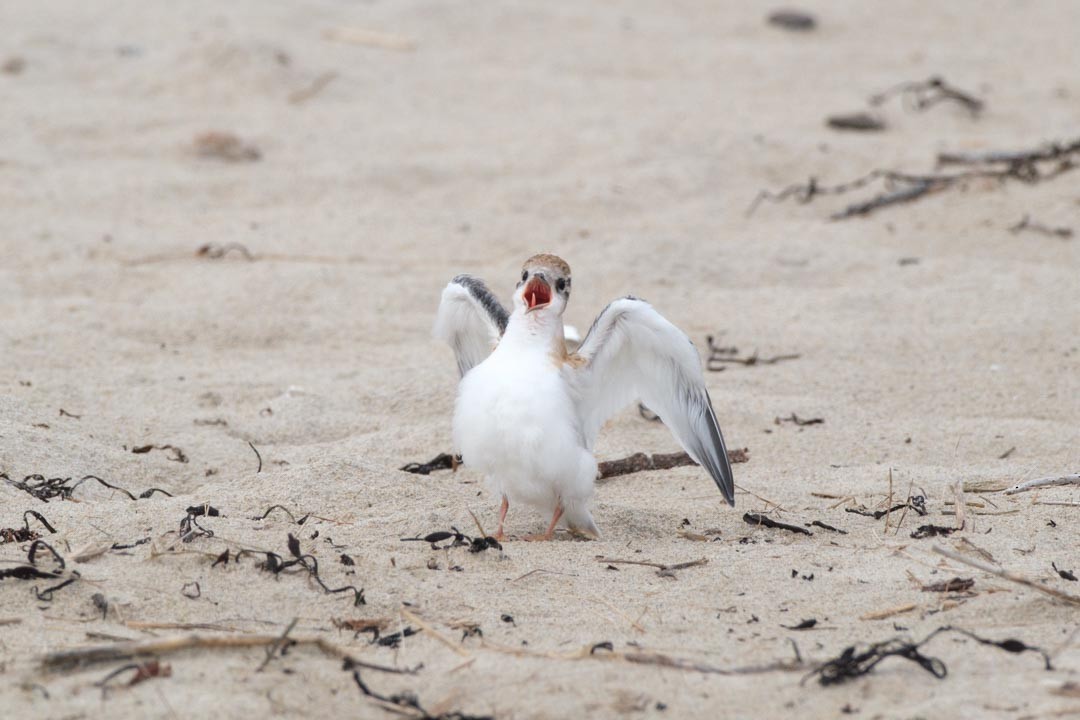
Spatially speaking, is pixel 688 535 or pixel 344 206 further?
pixel 344 206

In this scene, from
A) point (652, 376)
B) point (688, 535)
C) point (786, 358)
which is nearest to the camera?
point (688, 535)

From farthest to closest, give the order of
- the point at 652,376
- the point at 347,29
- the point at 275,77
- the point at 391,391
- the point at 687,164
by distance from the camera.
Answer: the point at 347,29 → the point at 275,77 → the point at 687,164 → the point at 391,391 → the point at 652,376

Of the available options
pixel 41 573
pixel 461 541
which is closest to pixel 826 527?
pixel 461 541

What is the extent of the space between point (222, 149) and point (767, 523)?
5.32m

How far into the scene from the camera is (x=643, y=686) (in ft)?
9.14

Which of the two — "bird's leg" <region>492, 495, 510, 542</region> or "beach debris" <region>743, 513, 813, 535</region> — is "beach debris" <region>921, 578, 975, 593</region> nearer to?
"beach debris" <region>743, 513, 813, 535</region>

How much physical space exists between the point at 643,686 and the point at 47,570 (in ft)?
4.79

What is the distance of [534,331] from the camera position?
423 cm

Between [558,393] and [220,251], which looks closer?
[558,393]

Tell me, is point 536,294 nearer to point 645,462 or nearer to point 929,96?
point 645,462

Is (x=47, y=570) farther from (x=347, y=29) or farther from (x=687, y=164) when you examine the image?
(x=347, y=29)

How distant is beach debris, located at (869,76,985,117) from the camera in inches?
350

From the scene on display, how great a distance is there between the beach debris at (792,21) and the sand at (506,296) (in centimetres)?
13

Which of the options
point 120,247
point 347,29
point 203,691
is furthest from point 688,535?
point 347,29
